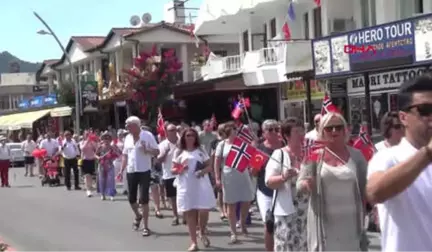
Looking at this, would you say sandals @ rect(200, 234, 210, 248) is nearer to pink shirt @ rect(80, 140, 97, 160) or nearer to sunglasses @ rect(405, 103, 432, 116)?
sunglasses @ rect(405, 103, 432, 116)

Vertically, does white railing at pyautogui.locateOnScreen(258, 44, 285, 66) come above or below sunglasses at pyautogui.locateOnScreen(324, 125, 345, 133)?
above

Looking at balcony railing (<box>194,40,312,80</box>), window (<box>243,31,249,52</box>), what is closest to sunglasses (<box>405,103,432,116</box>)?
balcony railing (<box>194,40,312,80</box>)

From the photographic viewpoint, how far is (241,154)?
25.5ft

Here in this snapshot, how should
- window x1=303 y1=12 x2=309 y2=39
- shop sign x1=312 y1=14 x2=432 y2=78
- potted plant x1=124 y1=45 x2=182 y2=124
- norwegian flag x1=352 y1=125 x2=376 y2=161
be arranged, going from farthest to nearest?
potted plant x1=124 y1=45 x2=182 y2=124
window x1=303 y1=12 x2=309 y2=39
shop sign x1=312 y1=14 x2=432 y2=78
norwegian flag x1=352 y1=125 x2=376 y2=161

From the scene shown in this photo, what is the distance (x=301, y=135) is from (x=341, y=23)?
17.9 meters

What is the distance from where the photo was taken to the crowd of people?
3.05 meters

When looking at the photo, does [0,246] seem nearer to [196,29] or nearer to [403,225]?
[403,225]

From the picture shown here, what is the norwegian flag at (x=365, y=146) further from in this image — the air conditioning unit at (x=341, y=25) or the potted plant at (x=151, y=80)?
the potted plant at (x=151, y=80)

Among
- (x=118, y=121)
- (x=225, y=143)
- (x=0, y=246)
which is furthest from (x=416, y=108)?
(x=118, y=121)

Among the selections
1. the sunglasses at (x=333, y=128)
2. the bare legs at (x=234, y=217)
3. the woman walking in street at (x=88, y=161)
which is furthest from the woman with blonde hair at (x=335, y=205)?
the woman walking in street at (x=88, y=161)

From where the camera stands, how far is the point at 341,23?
78.0ft

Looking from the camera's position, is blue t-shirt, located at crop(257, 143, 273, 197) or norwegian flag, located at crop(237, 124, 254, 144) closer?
blue t-shirt, located at crop(257, 143, 273, 197)

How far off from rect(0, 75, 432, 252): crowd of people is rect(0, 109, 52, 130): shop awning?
36568 mm

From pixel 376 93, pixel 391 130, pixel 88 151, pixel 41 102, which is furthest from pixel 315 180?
pixel 41 102
